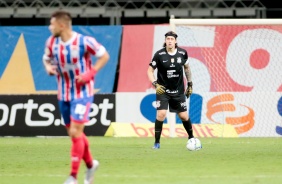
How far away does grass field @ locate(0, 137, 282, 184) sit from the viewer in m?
11.7

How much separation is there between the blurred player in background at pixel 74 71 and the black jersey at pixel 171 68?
6.23 m

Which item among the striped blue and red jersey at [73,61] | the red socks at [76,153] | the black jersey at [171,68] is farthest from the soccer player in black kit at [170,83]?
the red socks at [76,153]

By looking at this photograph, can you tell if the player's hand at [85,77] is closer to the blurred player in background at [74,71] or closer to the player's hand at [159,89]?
the blurred player in background at [74,71]

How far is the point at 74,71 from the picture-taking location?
11.0m

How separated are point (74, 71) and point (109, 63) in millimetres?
13431

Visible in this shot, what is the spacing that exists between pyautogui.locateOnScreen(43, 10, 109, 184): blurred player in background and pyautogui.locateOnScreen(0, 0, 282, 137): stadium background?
1099cm

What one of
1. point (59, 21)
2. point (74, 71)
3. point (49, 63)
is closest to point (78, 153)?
point (74, 71)

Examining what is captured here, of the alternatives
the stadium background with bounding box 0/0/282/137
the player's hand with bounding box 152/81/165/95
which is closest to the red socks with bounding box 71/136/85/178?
the player's hand with bounding box 152/81/165/95

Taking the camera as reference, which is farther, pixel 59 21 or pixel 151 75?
pixel 151 75

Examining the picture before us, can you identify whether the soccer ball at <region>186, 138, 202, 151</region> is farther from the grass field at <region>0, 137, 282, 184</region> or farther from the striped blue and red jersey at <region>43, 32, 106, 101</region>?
the striped blue and red jersey at <region>43, 32, 106, 101</region>

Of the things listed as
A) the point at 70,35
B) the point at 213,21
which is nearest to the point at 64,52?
the point at 70,35

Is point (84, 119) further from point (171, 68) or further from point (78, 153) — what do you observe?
point (171, 68)

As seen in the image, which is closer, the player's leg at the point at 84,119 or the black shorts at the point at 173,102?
the player's leg at the point at 84,119

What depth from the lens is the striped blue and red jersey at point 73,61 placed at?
1091 centimetres
